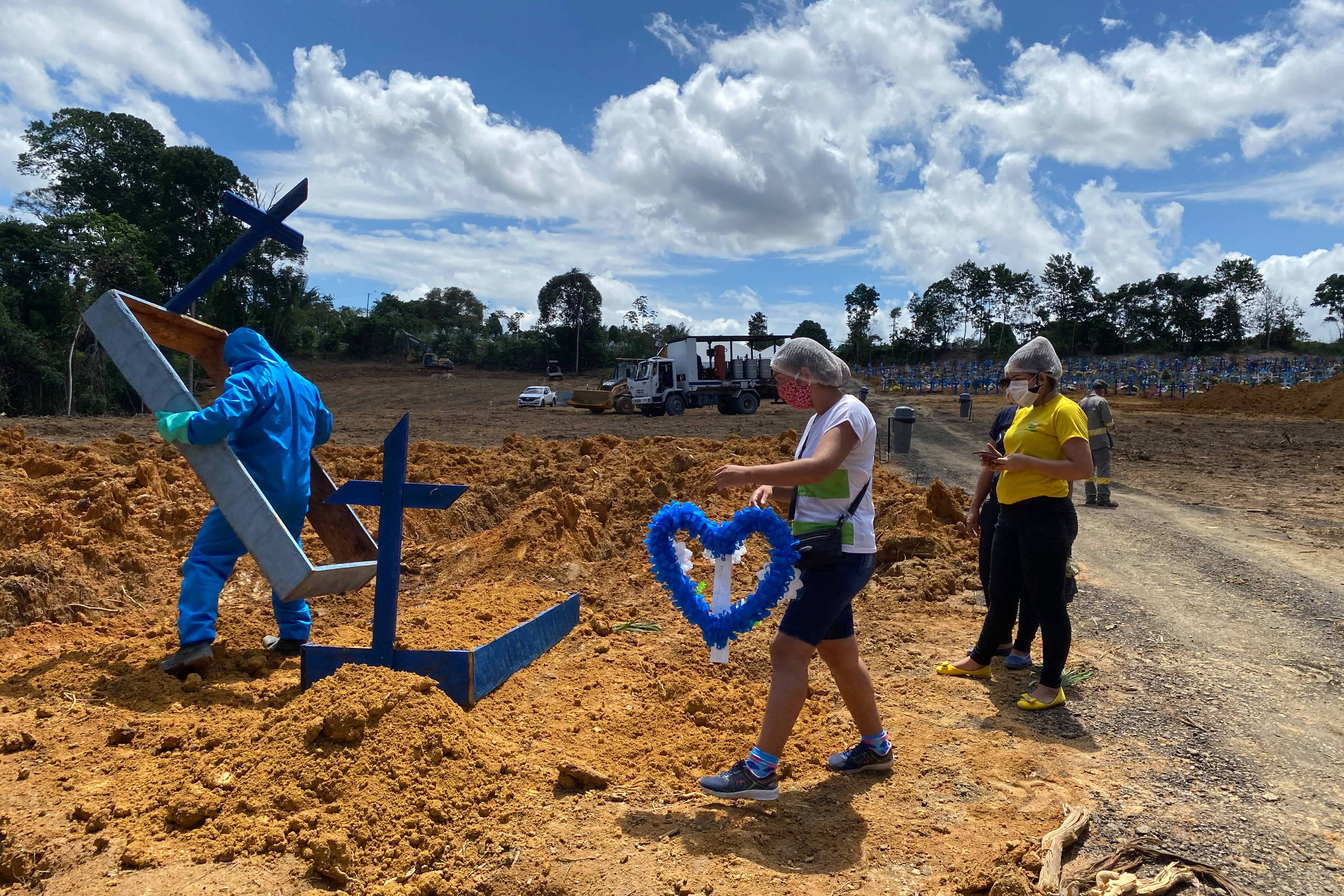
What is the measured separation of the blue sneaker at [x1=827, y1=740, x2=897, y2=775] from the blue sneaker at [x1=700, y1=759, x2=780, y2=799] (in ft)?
1.32

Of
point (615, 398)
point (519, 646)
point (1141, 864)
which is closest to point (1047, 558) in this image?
point (1141, 864)

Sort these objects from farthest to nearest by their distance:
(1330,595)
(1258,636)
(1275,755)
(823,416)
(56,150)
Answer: (56,150), (1330,595), (1258,636), (1275,755), (823,416)

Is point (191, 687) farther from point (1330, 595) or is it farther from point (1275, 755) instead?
point (1330, 595)

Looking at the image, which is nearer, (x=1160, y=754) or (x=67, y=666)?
(x=1160, y=754)

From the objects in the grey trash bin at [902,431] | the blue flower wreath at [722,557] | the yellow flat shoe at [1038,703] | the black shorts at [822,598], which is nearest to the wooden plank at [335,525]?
the blue flower wreath at [722,557]

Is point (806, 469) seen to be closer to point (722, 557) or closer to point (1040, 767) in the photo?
point (722, 557)

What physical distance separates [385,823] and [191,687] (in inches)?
66.9

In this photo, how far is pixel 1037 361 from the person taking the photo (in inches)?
152

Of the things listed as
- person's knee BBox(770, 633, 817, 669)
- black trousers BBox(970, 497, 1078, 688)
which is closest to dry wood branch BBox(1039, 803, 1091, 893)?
person's knee BBox(770, 633, 817, 669)

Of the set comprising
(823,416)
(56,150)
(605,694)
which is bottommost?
(605,694)

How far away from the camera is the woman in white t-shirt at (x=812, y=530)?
283 cm

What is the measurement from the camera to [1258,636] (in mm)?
4992

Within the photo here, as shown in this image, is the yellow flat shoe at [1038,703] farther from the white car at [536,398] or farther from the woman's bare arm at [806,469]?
the white car at [536,398]

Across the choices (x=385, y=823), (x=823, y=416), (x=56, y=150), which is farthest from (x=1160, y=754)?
(x=56, y=150)
